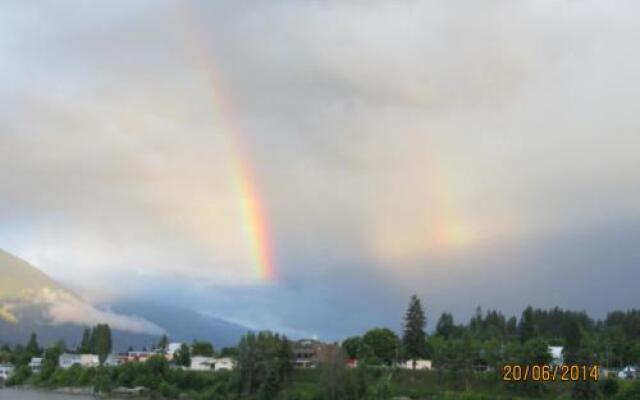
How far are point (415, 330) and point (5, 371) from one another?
82.3 m

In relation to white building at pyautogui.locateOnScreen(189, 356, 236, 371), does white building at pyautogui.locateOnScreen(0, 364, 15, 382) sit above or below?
below

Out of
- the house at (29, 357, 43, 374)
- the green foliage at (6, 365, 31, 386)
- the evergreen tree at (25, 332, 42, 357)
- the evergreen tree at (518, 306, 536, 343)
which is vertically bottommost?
the green foliage at (6, 365, 31, 386)

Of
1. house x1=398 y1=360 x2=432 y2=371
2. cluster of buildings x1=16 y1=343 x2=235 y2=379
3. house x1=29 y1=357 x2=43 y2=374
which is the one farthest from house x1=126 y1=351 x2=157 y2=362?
house x1=398 y1=360 x2=432 y2=371

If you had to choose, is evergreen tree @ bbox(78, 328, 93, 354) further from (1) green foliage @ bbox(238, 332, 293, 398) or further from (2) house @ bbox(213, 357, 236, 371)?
(1) green foliage @ bbox(238, 332, 293, 398)

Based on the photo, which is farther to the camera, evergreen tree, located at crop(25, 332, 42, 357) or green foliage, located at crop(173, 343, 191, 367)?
→ evergreen tree, located at crop(25, 332, 42, 357)

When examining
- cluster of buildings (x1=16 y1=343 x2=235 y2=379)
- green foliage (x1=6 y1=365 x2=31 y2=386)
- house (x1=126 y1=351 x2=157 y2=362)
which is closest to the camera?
house (x1=126 y1=351 x2=157 y2=362)

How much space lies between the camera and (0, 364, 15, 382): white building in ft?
422

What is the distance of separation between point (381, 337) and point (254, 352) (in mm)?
24652

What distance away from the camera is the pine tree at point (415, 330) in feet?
302

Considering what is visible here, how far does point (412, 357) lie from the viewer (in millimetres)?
91188
